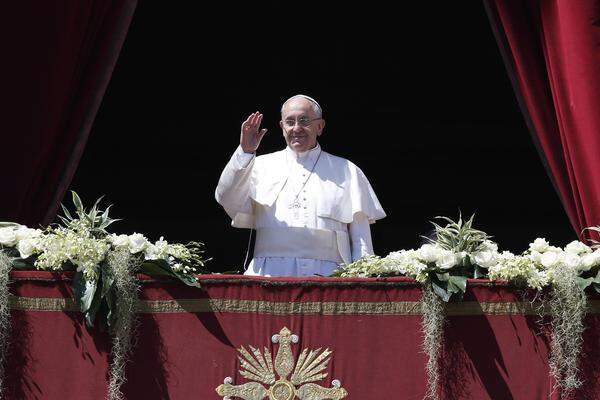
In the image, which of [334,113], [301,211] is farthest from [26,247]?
[334,113]

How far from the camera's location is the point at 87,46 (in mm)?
7254

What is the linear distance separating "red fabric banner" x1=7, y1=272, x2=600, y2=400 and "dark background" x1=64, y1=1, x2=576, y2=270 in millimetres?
4290

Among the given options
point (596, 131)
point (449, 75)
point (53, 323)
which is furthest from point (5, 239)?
point (449, 75)

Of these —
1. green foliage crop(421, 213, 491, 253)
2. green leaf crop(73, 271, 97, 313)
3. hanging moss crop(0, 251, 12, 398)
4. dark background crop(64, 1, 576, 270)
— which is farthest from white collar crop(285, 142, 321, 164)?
dark background crop(64, 1, 576, 270)

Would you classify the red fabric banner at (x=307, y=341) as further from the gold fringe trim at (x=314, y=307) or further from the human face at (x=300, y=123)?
the human face at (x=300, y=123)

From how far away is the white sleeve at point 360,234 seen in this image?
6863 millimetres

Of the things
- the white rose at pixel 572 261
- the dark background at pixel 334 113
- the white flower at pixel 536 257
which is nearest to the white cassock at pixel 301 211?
the white flower at pixel 536 257

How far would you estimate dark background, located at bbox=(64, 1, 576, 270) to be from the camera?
952 cm

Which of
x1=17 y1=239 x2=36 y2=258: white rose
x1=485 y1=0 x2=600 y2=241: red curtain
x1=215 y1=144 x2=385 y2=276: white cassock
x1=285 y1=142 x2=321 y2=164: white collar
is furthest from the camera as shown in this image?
x1=285 y1=142 x2=321 y2=164: white collar

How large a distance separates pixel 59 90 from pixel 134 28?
2.48 meters

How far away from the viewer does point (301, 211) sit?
686 cm

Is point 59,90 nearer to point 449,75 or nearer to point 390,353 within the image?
point 390,353

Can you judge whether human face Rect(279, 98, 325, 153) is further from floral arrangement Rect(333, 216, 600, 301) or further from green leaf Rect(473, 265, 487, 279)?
green leaf Rect(473, 265, 487, 279)

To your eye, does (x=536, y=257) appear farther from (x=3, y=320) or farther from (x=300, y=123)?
(x=3, y=320)
